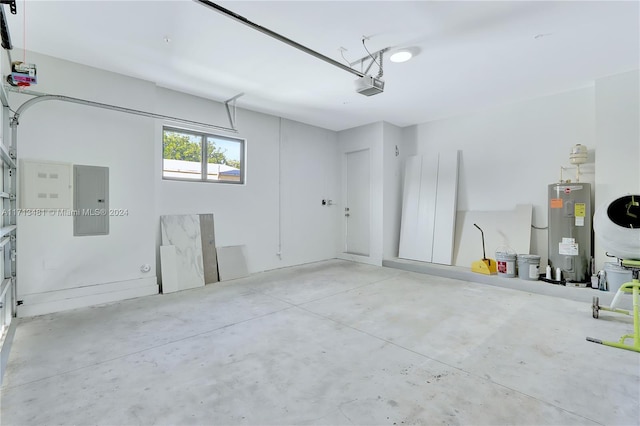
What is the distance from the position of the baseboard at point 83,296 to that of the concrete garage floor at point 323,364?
183 millimetres

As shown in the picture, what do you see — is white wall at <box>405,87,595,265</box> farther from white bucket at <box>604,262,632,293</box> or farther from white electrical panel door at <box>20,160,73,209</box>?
white electrical panel door at <box>20,160,73,209</box>

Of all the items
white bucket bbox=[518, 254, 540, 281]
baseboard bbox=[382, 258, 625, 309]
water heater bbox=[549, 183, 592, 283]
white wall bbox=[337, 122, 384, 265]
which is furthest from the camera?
white wall bbox=[337, 122, 384, 265]

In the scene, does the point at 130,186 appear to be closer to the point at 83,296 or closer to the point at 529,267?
the point at 83,296

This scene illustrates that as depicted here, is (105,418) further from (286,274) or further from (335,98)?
(335,98)

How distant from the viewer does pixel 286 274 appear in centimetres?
554

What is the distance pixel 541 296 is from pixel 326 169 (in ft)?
15.2

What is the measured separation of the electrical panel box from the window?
2.87 ft

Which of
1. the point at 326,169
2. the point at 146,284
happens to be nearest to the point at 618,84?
the point at 326,169

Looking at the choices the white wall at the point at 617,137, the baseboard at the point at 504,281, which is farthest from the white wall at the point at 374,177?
the white wall at the point at 617,137

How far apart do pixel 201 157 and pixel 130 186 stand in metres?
1.25

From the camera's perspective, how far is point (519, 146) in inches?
203

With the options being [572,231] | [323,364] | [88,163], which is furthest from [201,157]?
[572,231]

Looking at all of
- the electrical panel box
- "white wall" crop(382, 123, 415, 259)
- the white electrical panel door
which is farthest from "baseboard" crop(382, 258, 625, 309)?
the white electrical panel door

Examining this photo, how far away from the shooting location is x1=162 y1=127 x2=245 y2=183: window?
471 centimetres
